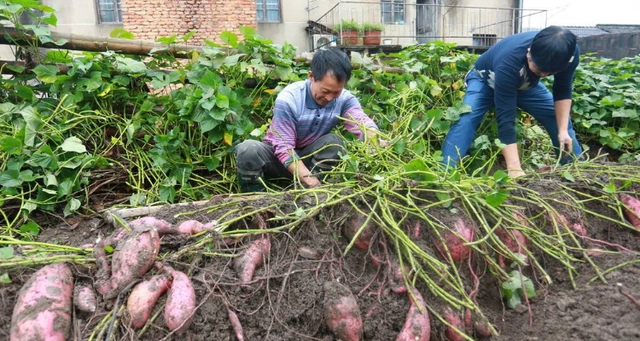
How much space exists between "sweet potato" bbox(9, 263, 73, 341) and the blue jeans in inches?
78.8

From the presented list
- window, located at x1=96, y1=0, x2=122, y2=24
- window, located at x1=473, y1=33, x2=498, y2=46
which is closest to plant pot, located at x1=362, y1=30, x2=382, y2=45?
window, located at x1=473, y1=33, x2=498, y2=46

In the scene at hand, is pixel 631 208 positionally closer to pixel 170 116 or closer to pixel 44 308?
pixel 44 308

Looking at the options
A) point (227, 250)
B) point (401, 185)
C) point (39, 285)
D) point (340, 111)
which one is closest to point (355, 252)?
point (401, 185)

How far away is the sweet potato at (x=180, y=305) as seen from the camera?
1.06 m

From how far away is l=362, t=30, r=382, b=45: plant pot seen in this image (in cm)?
863

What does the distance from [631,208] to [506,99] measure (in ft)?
2.75

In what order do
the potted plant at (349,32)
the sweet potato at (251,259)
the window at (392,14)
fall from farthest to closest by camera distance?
1. the window at (392,14)
2. the potted plant at (349,32)
3. the sweet potato at (251,259)

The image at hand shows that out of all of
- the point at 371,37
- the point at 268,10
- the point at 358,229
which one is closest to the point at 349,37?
the point at 371,37

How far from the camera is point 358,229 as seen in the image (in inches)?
52.9

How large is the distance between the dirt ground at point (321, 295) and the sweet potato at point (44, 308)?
1.7 inches

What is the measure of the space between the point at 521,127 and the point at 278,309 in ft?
8.28

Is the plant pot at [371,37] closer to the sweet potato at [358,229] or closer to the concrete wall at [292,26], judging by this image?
the concrete wall at [292,26]

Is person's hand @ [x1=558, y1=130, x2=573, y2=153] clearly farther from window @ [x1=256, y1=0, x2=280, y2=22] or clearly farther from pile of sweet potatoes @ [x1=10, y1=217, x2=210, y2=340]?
window @ [x1=256, y1=0, x2=280, y2=22]

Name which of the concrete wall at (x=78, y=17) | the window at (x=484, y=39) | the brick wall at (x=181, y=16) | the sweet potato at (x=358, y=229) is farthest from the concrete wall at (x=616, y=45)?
the concrete wall at (x=78, y=17)
